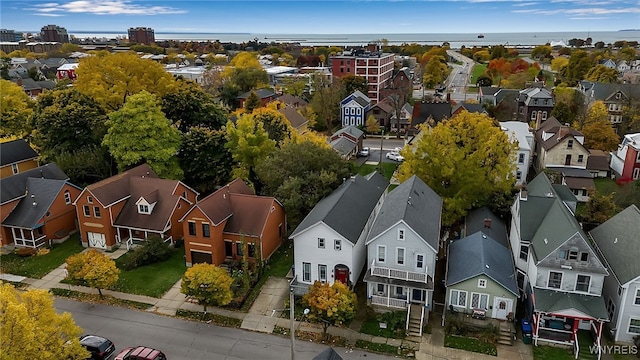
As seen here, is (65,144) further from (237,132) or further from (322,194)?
(322,194)

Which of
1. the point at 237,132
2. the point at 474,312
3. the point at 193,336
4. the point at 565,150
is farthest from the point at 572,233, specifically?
the point at 237,132

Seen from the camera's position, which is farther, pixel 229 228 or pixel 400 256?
pixel 229 228

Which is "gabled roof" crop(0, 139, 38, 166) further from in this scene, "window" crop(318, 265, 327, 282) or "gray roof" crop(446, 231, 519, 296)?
"gray roof" crop(446, 231, 519, 296)

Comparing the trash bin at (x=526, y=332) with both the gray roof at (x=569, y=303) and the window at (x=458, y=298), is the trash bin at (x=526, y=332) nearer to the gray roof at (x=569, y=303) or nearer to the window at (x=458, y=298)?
the gray roof at (x=569, y=303)

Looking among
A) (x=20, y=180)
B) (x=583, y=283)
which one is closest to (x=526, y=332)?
(x=583, y=283)

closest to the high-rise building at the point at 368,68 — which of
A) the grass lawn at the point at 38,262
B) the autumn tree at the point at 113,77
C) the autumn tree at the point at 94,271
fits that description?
the autumn tree at the point at 113,77

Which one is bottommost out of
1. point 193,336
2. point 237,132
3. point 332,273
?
point 193,336

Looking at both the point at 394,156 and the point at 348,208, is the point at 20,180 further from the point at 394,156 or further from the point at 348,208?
the point at 394,156
